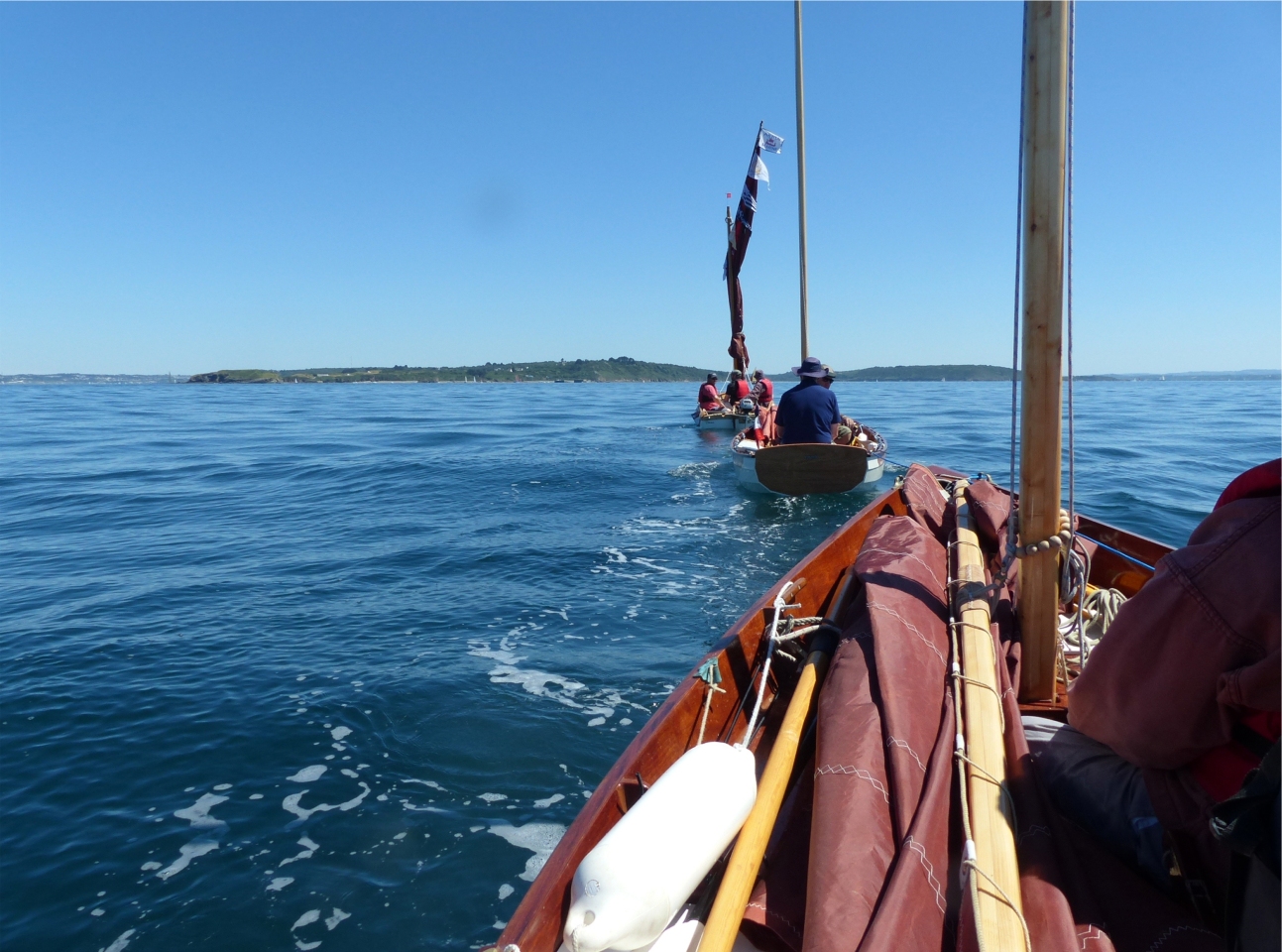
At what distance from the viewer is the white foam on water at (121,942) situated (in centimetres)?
308

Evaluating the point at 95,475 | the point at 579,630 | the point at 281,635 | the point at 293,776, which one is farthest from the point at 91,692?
the point at 95,475

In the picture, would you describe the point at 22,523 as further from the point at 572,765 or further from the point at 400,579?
the point at 572,765

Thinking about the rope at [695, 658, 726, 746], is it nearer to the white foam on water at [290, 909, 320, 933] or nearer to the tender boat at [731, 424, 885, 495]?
the white foam on water at [290, 909, 320, 933]

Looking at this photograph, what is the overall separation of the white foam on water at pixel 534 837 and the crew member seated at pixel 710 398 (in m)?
21.4

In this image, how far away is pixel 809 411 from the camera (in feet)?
36.2

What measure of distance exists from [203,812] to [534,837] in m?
1.86

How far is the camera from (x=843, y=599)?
3812 millimetres

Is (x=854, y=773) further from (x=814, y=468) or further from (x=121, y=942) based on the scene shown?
(x=814, y=468)

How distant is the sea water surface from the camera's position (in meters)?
3.40

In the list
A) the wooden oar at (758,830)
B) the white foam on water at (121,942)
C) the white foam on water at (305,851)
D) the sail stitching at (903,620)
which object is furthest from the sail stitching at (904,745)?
the white foam on water at (121,942)

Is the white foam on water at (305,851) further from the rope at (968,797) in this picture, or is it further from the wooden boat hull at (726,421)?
the wooden boat hull at (726,421)

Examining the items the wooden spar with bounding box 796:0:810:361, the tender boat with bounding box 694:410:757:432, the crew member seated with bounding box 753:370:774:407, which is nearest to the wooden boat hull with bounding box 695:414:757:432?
the tender boat with bounding box 694:410:757:432

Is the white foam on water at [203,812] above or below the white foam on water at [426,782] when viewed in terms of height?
below

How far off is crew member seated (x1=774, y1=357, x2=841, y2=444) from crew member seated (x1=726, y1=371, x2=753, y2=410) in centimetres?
1386
